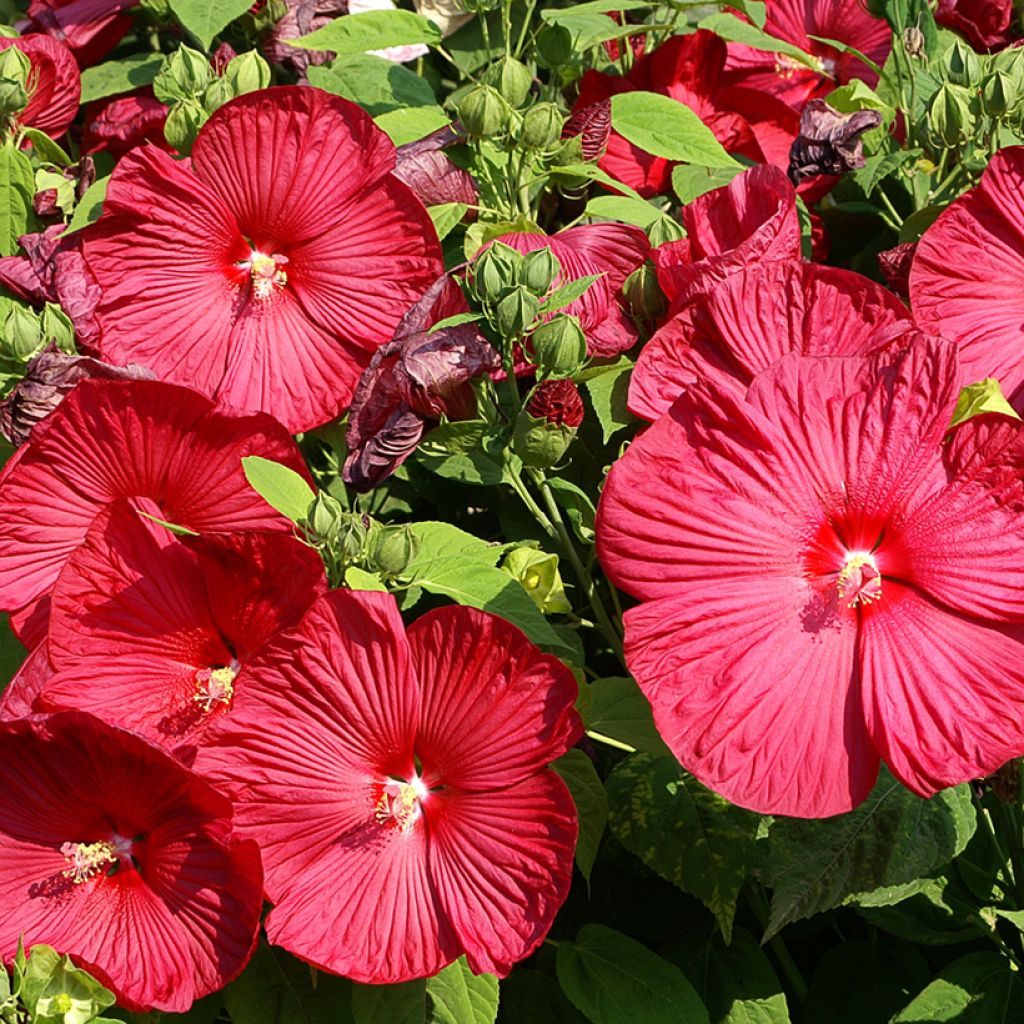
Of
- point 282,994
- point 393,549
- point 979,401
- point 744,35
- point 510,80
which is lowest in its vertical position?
point 282,994

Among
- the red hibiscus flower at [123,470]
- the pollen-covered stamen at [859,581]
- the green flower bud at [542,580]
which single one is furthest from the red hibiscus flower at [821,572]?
the red hibiscus flower at [123,470]

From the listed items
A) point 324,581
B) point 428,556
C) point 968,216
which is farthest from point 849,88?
point 324,581

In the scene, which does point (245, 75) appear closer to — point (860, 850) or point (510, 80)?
point (510, 80)

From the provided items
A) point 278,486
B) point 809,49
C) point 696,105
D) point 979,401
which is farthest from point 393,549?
point 809,49

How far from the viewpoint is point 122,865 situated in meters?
1.13

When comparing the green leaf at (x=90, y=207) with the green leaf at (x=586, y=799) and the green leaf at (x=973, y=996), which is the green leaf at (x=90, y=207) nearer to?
the green leaf at (x=586, y=799)

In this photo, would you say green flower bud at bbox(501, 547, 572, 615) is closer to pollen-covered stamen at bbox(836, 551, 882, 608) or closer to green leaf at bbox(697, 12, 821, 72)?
pollen-covered stamen at bbox(836, 551, 882, 608)

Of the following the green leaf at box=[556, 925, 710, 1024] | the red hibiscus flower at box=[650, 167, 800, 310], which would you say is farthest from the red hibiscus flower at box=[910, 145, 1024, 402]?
the green leaf at box=[556, 925, 710, 1024]

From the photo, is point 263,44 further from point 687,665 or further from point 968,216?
point 687,665

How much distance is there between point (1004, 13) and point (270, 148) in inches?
34.4

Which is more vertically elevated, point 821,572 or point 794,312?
point 794,312

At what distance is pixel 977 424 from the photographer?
3.16 feet

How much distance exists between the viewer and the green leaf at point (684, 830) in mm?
1128

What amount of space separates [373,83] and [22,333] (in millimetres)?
542
